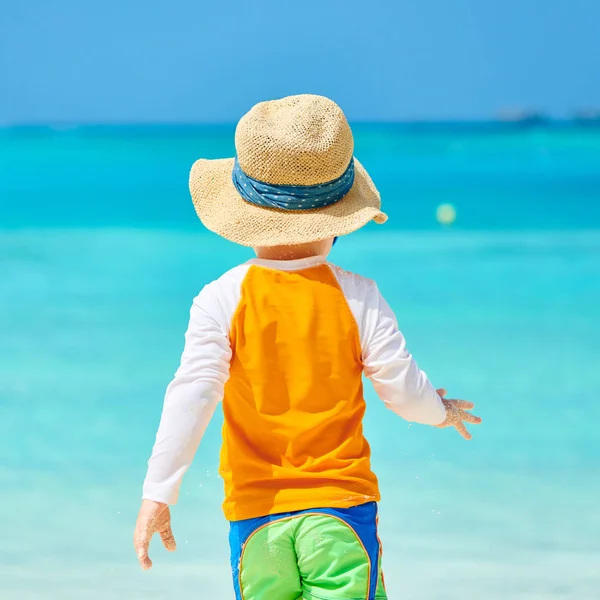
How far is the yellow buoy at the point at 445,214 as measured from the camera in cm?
874

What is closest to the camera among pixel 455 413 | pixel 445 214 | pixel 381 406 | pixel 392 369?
pixel 392 369

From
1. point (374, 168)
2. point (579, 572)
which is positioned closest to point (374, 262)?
point (579, 572)

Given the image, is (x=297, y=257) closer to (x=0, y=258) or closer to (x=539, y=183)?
(x=0, y=258)

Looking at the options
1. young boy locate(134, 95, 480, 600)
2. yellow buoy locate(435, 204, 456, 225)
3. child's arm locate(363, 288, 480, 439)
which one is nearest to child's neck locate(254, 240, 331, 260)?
young boy locate(134, 95, 480, 600)

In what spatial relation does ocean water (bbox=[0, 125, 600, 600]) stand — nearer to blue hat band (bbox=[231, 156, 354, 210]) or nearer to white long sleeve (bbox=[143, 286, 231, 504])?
white long sleeve (bbox=[143, 286, 231, 504])

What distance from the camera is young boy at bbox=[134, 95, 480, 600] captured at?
1.68m

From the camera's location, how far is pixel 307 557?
65.9 inches

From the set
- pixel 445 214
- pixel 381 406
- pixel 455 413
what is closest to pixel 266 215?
pixel 455 413

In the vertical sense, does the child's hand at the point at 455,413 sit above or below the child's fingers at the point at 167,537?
above

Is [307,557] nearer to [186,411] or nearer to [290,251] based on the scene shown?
[186,411]

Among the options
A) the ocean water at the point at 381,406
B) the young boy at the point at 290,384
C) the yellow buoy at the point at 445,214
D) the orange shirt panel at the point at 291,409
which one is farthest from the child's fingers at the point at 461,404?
the yellow buoy at the point at 445,214

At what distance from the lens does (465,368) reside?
160 inches

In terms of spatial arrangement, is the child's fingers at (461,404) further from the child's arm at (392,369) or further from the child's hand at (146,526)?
the child's hand at (146,526)

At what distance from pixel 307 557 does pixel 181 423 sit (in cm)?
26
